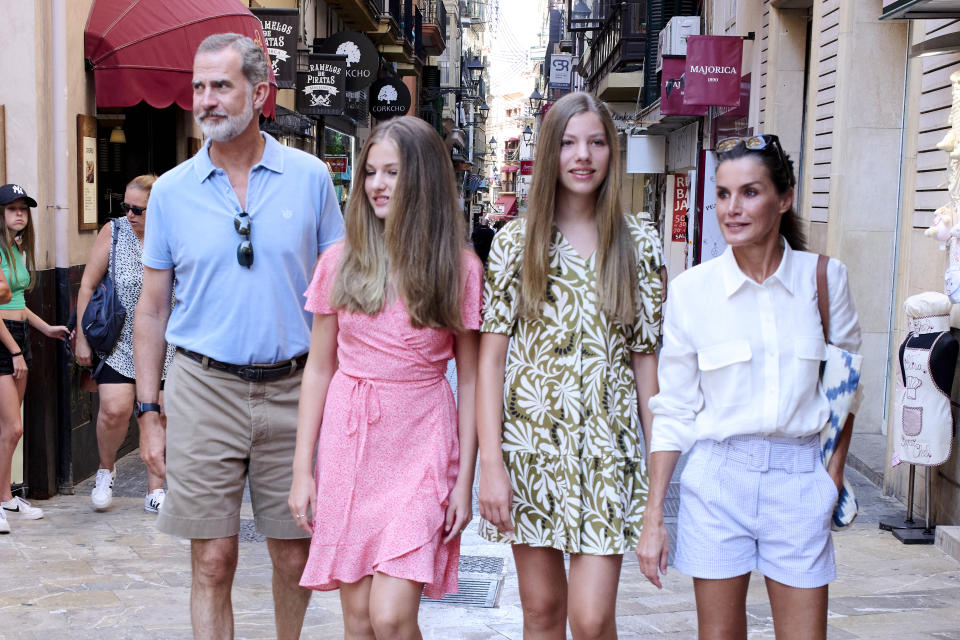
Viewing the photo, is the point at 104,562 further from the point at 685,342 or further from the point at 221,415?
the point at 685,342

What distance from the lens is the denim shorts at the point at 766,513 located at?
313 cm

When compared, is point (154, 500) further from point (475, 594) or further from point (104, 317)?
point (475, 594)

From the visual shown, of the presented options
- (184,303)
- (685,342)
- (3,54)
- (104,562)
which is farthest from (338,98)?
(685,342)

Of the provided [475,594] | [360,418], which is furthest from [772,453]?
[475,594]

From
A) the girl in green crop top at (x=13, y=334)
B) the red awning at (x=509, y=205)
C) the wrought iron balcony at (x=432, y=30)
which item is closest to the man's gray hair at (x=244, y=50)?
the girl in green crop top at (x=13, y=334)

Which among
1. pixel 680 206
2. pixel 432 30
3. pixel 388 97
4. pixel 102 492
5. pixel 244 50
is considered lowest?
pixel 102 492

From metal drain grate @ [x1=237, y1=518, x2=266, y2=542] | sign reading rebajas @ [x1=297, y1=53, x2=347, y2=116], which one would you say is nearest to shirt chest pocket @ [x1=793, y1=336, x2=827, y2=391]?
metal drain grate @ [x1=237, y1=518, x2=266, y2=542]

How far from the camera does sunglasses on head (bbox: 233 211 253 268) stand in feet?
13.4

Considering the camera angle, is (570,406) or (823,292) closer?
(823,292)

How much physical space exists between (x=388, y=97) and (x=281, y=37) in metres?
13.0

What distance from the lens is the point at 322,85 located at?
58.5ft

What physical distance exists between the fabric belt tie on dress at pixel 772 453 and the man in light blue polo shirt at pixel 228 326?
170 centimetres

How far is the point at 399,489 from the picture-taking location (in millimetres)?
3557

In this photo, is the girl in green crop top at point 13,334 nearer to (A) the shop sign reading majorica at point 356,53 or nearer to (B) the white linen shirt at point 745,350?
(B) the white linen shirt at point 745,350
